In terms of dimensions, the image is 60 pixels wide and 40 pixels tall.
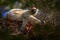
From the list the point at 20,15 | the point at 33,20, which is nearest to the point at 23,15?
the point at 20,15

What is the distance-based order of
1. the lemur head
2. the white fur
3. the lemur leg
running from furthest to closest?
the white fur → the lemur head → the lemur leg

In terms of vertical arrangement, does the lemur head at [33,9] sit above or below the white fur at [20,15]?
above

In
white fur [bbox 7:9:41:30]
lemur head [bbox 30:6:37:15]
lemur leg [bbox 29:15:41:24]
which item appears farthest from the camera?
white fur [bbox 7:9:41:30]

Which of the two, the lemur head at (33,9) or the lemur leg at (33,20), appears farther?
the lemur head at (33,9)

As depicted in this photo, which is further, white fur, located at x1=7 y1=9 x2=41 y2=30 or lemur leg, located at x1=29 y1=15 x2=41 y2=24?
white fur, located at x1=7 y1=9 x2=41 y2=30

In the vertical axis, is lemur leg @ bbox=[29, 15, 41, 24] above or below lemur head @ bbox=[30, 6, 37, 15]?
below

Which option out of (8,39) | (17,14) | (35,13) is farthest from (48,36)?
(17,14)

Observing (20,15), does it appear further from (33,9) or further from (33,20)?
(33,20)

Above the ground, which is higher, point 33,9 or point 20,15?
point 33,9

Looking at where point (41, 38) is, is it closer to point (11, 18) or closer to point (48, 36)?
point (48, 36)

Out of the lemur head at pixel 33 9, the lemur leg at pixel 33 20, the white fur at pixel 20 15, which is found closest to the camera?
the lemur leg at pixel 33 20

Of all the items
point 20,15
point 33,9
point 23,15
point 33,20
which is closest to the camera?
point 33,20

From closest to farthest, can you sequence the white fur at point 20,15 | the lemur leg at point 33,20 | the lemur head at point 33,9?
1. the lemur leg at point 33,20
2. the lemur head at point 33,9
3. the white fur at point 20,15

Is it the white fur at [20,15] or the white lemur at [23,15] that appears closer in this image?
the white lemur at [23,15]
